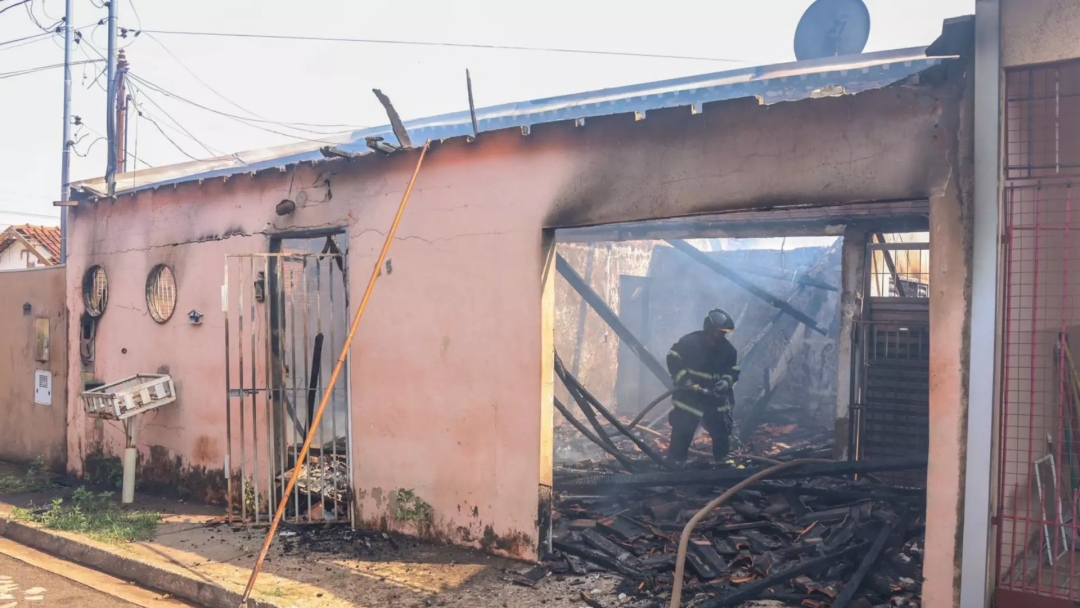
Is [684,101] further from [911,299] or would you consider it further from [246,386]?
[246,386]

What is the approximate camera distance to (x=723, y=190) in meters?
5.47

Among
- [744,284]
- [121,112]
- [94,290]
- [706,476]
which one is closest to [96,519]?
[94,290]

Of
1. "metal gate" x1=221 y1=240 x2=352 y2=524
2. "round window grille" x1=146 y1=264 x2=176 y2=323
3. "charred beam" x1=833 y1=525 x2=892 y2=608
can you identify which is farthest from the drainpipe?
"round window grille" x1=146 y1=264 x2=176 y2=323

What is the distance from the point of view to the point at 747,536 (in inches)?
254

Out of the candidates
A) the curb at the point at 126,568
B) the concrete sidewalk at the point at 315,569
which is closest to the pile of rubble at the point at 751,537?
the concrete sidewalk at the point at 315,569

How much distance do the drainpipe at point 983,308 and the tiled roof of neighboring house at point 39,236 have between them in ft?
89.6

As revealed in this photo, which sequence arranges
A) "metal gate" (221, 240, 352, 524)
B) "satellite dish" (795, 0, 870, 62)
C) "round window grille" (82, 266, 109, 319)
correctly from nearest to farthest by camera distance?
"metal gate" (221, 240, 352, 524)
"satellite dish" (795, 0, 870, 62)
"round window grille" (82, 266, 109, 319)

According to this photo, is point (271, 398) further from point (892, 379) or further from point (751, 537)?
point (892, 379)

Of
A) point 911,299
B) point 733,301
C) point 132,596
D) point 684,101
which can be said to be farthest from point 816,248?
point 132,596

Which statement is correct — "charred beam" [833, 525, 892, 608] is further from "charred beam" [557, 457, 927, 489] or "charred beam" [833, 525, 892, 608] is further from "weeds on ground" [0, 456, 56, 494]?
"weeds on ground" [0, 456, 56, 494]

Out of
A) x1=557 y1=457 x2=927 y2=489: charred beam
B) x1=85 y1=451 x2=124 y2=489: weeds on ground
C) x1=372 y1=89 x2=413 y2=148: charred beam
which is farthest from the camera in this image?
x1=85 y1=451 x2=124 y2=489: weeds on ground

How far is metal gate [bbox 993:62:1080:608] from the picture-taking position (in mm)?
4656

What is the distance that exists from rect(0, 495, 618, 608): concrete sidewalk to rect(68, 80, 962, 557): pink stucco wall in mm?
414

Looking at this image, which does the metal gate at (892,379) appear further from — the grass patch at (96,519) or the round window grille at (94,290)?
the round window grille at (94,290)
